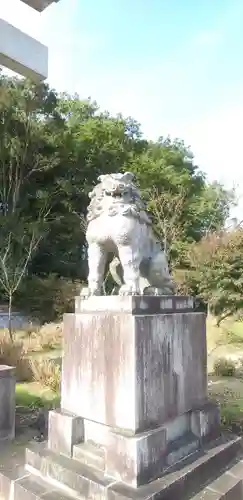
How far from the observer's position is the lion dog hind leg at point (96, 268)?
279 cm

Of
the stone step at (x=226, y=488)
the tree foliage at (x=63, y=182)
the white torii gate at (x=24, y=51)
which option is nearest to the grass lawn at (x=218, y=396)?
the stone step at (x=226, y=488)

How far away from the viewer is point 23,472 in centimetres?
266

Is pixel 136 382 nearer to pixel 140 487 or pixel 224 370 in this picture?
pixel 140 487

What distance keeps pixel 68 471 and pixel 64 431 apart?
0.95 feet

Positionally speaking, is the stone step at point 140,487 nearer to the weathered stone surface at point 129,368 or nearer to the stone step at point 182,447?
the stone step at point 182,447

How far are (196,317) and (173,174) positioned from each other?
1381 cm

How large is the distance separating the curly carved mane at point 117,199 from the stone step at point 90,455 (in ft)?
5.37

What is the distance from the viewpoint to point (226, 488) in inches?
97.6

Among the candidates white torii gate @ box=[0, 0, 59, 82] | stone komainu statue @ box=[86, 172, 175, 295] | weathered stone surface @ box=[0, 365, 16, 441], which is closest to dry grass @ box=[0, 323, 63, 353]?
weathered stone surface @ box=[0, 365, 16, 441]

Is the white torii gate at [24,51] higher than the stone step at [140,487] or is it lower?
higher

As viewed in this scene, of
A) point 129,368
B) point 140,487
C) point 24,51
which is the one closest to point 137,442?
point 140,487

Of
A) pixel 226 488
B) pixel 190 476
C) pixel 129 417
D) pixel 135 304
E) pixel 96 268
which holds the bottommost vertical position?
pixel 226 488

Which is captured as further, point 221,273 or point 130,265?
point 221,273

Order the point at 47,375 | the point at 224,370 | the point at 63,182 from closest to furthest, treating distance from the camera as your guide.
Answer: the point at 47,375, the point at 224,370, the point at 63,182
